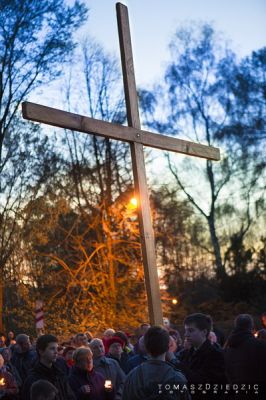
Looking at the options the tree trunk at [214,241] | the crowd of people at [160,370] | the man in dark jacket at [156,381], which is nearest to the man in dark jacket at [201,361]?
the crowd of people at [160,370]

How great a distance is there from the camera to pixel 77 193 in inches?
968

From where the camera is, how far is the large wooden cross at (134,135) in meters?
6.24

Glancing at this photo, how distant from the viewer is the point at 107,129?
6797 mm

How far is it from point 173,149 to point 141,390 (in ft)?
12.7

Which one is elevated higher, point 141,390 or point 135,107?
point 135,107

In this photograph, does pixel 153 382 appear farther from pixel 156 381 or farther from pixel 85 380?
pixel 85 380

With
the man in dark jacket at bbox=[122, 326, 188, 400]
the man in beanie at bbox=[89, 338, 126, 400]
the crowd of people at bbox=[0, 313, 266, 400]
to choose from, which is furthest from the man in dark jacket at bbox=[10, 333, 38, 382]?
the man in dark jacket at bbox=[122, 326, 188, 400]

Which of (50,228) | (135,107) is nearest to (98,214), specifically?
(50,228)

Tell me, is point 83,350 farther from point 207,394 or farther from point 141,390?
point 141,390

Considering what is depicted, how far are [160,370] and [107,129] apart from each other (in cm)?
311

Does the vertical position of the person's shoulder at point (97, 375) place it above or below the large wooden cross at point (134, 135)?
below

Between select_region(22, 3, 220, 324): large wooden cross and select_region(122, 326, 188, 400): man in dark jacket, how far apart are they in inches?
84.6

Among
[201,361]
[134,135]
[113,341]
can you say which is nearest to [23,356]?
[113,341]

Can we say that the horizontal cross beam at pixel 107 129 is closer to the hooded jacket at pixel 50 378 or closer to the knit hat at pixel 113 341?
the hooded jacket at pixel 50 378
